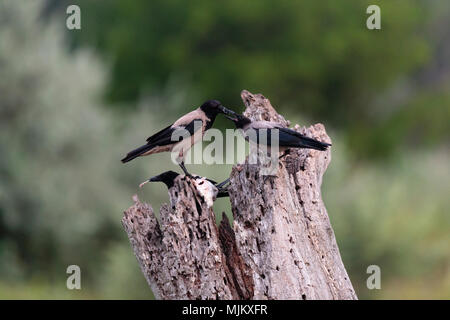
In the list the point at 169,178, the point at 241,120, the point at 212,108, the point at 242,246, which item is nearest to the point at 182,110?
the point at 212,108

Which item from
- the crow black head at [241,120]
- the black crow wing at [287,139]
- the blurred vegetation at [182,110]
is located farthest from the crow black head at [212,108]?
the blurred vegetation at [182,110]

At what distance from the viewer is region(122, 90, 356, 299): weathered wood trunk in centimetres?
478

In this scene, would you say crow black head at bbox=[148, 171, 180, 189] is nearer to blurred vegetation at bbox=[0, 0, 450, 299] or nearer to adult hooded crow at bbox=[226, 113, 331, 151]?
adult hooded crow at bbox=[226, 113, 331, 151]

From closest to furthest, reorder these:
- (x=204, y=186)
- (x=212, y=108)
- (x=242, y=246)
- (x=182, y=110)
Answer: (x=242, y=246), (x=204, y=186), (x=212, y=108), (x=182, y=110)

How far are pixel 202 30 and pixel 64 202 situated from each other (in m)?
11.6

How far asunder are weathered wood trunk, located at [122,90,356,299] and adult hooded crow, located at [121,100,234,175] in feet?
1.64

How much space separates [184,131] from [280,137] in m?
0.76

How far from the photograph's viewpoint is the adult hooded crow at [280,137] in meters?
5.00

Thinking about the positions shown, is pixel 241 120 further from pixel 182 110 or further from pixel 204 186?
pixel 182 110

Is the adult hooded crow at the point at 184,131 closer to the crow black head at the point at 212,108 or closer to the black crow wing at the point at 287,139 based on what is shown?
the crow black head at the point at 212,108

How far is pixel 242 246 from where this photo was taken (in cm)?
483

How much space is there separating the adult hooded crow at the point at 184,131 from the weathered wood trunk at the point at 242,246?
50cm

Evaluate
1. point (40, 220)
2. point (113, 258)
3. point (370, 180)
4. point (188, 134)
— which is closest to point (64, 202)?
point (40, 220)
